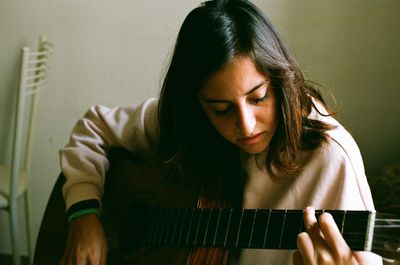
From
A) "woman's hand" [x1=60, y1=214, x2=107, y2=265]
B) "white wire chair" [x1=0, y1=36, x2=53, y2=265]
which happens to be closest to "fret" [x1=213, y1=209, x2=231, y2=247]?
"woman's hand" [x1=60, y1=214, x2=107, y2=265]

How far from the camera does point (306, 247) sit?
32.3 inches

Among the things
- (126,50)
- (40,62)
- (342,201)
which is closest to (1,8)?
(40,62)

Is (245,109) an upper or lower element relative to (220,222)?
upper

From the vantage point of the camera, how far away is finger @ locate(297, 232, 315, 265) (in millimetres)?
819

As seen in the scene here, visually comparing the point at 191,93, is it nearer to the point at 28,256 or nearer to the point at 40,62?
Result: the point at 40,62

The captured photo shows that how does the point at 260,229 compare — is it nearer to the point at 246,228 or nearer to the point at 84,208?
the point at 246,228

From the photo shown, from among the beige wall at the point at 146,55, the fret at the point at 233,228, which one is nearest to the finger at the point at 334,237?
the fret at the point at 233,228

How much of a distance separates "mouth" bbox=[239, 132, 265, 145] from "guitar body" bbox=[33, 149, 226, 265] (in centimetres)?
20

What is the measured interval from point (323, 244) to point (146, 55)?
1.12 meters

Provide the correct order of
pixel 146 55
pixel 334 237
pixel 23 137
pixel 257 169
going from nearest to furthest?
pixel 334 237 < pixel 257 169 < pixel 146 55 < pixel 23 137

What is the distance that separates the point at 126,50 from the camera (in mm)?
1816

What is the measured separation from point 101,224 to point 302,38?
0.81m

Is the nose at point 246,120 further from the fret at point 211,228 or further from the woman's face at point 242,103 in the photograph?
the fret at point 211,228

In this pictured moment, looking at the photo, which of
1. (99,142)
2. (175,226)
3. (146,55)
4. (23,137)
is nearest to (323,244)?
(175,226)
